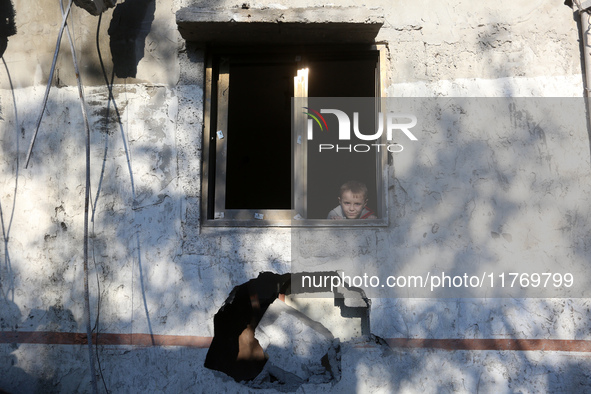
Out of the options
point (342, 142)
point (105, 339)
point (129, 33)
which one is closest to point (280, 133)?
point (342, 142)

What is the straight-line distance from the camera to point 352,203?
3.63 metres

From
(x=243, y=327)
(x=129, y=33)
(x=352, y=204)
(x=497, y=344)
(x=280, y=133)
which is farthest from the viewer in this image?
(x=280, y=133)

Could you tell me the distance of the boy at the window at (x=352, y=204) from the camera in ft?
11.8

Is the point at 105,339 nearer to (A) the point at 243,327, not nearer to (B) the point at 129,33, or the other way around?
(A) the point at 243,327

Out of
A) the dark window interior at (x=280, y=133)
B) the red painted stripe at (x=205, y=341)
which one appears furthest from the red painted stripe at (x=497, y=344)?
the dark window interior at (x=280, y=133)

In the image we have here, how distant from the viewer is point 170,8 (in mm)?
3754

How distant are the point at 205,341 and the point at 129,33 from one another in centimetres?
253

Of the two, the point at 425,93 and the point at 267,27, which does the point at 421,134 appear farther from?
the point at 267,27

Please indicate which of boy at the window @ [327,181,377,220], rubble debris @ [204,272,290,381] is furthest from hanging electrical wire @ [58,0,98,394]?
boy at the window @ [327,181,377,220]

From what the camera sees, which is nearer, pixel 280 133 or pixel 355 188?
pixel 355 188

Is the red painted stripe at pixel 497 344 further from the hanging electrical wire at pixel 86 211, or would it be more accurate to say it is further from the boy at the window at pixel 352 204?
the hanging electrical wire at pixel 86 211

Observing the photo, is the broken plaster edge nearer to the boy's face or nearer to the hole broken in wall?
the boy's face

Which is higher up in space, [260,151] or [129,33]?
[129,33]

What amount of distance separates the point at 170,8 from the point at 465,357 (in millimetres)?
3520
